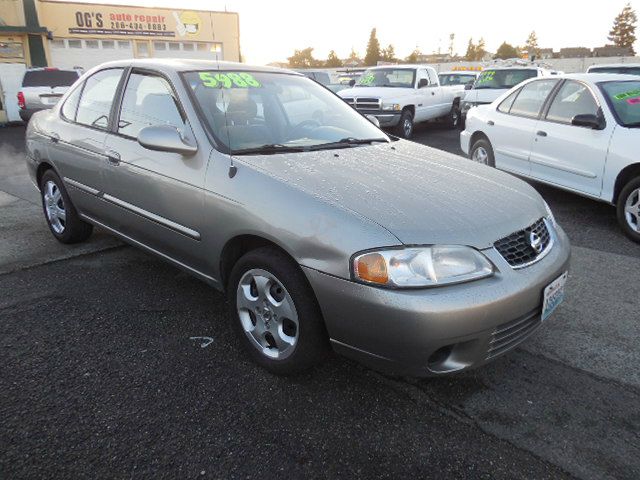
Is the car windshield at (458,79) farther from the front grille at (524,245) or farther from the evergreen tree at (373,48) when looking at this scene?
the evergreen tree at (373,48)

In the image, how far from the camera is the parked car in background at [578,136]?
4.85 metres

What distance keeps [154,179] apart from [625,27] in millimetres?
98080

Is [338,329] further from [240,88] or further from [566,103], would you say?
[566,103]

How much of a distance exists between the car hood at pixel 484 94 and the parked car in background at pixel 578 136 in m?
5.60

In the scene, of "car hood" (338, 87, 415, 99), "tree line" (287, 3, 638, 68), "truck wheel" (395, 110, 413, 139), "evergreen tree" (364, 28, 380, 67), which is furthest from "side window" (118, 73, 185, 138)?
"evergreen tree" (364, 28, 380, 67)


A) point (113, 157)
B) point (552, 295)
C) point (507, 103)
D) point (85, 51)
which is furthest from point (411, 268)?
point (85, 51)

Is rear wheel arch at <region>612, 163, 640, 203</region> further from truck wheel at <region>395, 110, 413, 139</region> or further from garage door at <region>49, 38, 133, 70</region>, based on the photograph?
garage door at <region>49, 38, 133, 70</region>

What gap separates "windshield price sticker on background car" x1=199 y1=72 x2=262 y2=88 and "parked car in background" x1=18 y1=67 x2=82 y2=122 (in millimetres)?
11450

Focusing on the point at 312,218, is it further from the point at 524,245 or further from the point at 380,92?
the point at 380,92

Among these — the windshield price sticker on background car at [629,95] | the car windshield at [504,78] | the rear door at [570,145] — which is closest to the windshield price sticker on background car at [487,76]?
the car windshield at [504,78]

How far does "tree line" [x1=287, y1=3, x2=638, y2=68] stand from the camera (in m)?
76.8

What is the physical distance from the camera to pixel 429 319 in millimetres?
2076

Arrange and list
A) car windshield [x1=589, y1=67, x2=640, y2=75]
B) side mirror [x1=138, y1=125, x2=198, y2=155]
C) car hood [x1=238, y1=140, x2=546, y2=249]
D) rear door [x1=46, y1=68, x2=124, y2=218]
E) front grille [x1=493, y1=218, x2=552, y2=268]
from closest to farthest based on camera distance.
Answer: car hood [x1=238, y1=140, x2=546, y2=249], front grille [x1=493, y1=218, x2=552, y2=268], side mirror [x1=138, y1=125, x2=198, y2=155], rear door [x1=46, y1=68, x2=124, y2=218], car windshield [x1=589, y1=67, x2=640, y2=75]

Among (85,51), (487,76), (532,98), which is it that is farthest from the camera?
(85,51)
